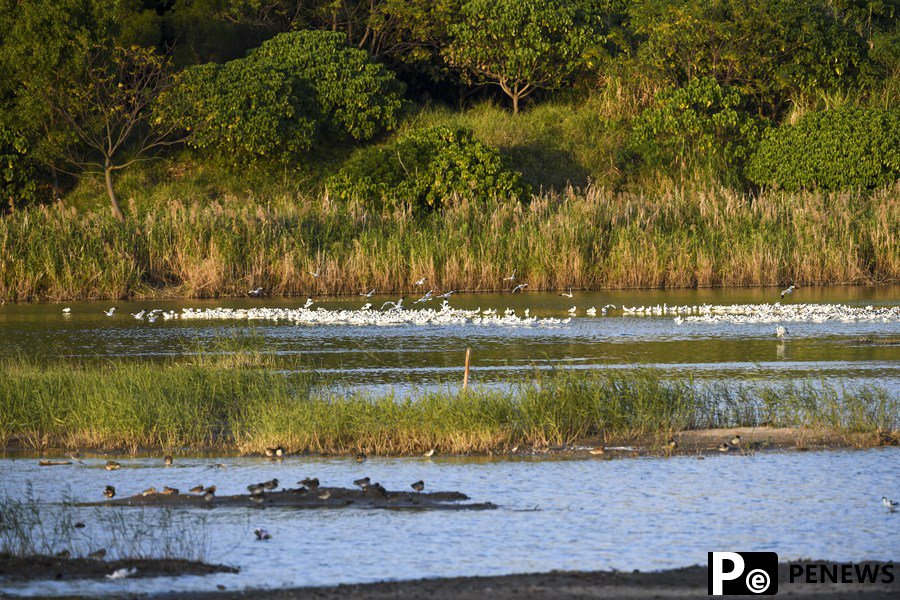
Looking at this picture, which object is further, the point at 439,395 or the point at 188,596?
the point at 439,395

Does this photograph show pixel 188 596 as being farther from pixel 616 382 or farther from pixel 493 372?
pixel 493 372

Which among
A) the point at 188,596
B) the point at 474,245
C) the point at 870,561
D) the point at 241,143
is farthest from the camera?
the point at 241,143

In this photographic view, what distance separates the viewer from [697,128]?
3697 centimetres

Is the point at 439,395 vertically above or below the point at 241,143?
below

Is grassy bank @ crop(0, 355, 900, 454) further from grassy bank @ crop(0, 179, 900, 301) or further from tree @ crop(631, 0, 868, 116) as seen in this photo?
tree @ crop(631, 0, 868, 116)

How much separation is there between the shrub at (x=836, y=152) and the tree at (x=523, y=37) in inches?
283

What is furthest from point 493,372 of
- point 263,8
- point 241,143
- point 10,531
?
point 263,8

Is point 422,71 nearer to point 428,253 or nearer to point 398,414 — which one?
point 428,253

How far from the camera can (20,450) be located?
12.0 meters

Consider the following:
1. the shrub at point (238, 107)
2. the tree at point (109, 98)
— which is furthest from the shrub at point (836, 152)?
the tree at point (109, 98)

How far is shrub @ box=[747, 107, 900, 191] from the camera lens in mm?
33812

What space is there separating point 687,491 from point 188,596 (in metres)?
4.10

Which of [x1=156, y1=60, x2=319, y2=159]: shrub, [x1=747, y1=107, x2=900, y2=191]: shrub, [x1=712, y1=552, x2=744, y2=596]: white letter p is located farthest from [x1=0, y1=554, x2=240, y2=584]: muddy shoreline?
[x1=156, y1=60, x2=319, y2=159]: shrub

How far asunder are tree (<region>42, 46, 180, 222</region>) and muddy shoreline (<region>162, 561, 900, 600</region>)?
2802cm
